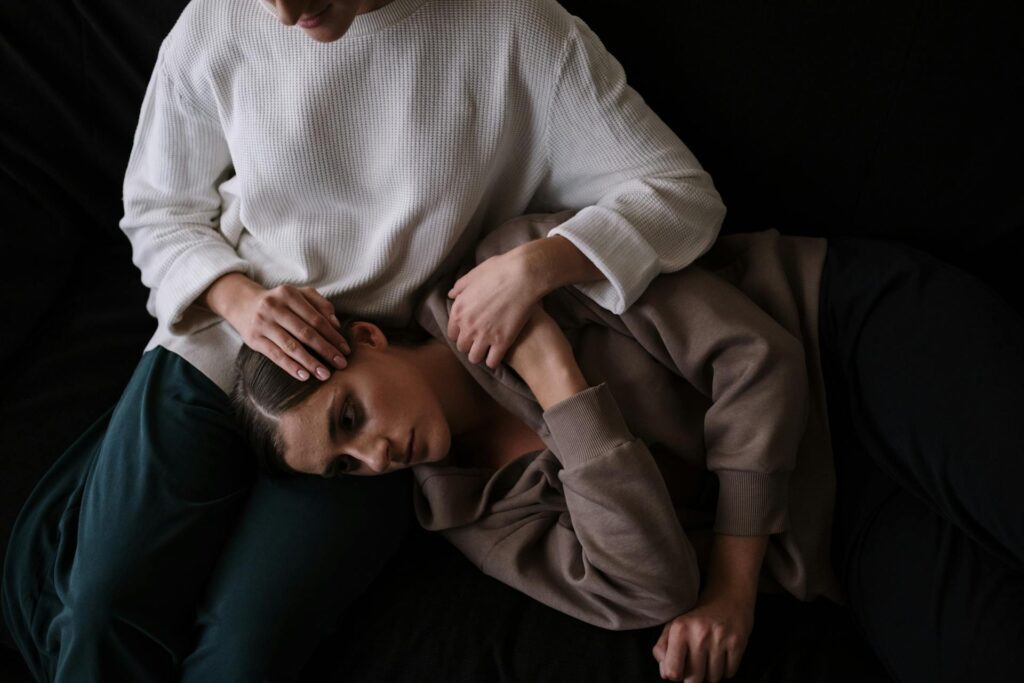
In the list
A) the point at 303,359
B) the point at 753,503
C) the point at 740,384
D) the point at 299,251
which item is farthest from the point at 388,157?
the point at 753,503

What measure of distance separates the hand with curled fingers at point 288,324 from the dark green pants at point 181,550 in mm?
123

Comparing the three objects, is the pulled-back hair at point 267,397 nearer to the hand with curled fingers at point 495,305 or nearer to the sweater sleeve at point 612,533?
the hand with curled fingers at point 495,305

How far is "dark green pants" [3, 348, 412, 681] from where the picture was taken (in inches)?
44.2

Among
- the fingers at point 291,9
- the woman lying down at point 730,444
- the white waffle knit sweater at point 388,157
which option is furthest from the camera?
the white waffle knit sweater at point 388,157

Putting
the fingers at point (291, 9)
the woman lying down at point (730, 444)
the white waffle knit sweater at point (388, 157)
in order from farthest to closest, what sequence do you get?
1. the white waffle knit sweater at point (388, 157)
2. the woman lying down at point (730, 444)
3. the fingers at point (291, 9)

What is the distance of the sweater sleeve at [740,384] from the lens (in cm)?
113

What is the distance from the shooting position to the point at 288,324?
117cm

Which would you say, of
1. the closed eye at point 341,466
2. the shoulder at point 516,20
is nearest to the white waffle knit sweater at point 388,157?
the shoulder at point 516,20

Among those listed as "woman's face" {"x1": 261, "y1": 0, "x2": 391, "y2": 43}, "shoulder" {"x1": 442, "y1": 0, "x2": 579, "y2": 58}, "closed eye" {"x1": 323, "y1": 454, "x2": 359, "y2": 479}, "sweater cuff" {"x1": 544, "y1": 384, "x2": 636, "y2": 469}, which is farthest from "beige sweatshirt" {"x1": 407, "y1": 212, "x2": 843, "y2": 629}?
"woman's face" {"x1": 261, "y1": 0, "x2": 391, "y2": 43}

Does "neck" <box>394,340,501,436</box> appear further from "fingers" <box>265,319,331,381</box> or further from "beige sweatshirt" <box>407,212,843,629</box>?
"fingers" <box>265,319,331,381</box>

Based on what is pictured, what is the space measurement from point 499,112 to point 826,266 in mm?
496

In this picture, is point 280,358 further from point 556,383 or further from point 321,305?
point 556,383

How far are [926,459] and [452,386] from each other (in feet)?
1.99

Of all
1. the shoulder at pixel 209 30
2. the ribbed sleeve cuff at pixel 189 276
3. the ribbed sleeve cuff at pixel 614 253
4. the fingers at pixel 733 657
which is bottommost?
the fingers at pixel 733 657
